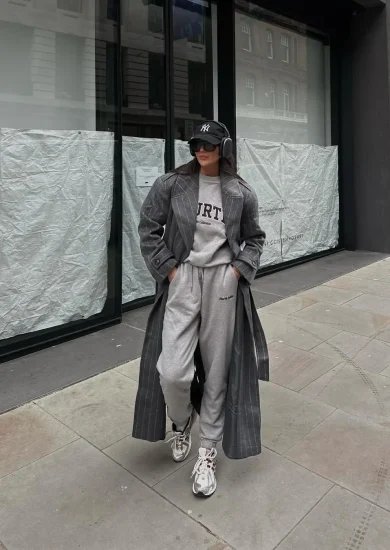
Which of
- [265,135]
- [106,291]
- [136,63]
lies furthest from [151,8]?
[106,291]

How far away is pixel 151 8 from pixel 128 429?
4873mm

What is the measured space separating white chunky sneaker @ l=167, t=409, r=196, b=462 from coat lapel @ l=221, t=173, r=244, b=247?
42.9 inches

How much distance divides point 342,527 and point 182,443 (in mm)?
962

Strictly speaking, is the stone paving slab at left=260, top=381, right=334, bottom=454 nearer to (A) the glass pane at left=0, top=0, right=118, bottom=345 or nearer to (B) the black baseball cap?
(B) the black baseball cap

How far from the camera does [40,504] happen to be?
8.07ft

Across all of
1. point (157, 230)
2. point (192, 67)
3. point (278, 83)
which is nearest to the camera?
point (157, 230)

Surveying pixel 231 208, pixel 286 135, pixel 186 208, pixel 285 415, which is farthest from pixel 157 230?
pixel 286 135

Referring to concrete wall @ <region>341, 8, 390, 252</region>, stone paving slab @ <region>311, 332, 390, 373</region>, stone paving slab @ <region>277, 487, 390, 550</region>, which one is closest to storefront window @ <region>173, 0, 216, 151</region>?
stone paving slab @ <region>311, 332, 390, 373</region>

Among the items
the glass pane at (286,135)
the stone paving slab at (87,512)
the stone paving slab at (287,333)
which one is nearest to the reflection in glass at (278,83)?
the glass pane at (286,135)

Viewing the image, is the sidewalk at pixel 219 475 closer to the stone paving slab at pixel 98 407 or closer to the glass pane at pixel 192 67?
the stone paving slab at pixel 98 407

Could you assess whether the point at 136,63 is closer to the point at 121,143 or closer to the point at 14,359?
the point at 121,143

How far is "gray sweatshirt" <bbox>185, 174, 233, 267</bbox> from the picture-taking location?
Answer: 2.44m

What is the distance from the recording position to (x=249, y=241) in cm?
254

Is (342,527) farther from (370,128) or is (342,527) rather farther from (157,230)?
(370,128)
